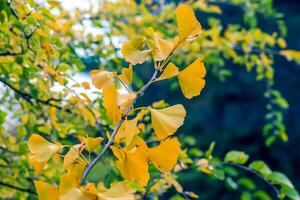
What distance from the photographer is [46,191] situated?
51 centimetres

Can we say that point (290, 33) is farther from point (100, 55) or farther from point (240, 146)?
point (100, 55)

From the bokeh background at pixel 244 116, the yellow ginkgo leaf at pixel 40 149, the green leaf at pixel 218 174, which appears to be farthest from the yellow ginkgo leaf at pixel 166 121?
the bokeh background at pixel 244 116

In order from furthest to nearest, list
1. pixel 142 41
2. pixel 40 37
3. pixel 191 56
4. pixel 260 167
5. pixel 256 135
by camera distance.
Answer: pixel 256 135
pixel 191 56
pixel 260 167
pixel 40 37
pixel 142 41

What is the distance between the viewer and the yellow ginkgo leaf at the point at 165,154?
53cm

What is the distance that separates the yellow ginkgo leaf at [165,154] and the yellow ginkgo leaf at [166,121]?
1 centimetres

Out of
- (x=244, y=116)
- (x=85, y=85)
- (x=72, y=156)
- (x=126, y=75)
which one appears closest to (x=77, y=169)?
(x=72, y=156)

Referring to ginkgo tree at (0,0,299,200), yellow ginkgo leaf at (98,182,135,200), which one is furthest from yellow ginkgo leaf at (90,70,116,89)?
yellow ginkgo leaf at (98,182,135,200)

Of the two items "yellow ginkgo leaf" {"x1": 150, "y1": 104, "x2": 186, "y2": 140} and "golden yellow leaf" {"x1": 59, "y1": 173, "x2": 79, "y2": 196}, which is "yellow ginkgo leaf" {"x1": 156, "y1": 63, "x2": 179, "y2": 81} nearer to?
"yellow ginkgo leaf" {"x1": 150, "y1": 104, "x2": 186, "y2": 140}

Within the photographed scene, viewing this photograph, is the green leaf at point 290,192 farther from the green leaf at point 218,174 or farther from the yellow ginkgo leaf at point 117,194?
the yellow ginkgo leaf at point 117,194

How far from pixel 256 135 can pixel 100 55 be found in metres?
4.73

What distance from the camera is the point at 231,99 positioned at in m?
5.98

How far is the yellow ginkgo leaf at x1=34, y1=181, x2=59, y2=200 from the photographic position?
0.51 meters

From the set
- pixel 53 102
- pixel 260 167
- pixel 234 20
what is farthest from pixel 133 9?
pixel 234 20

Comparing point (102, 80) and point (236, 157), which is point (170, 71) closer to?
point (102, 80)
